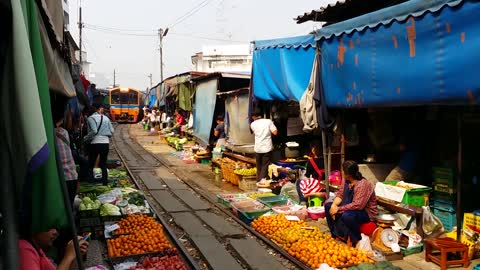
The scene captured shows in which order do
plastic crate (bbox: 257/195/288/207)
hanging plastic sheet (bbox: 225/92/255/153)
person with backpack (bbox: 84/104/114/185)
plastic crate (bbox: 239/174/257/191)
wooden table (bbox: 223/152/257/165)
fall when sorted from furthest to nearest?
1. hanging plastic sheet (bbox: 225/92/255/153)
2. wooden table (bbox: 223/152/257/165)
3. plastic crate (bbox: 239/174/257/191)
4. person with backpack (bbox: 84/104/114/185)
5. plastic crate (bbox: 257/195/288/207)

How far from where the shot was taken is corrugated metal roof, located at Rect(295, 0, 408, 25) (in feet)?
27.6

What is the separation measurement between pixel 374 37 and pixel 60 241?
519 centimetres

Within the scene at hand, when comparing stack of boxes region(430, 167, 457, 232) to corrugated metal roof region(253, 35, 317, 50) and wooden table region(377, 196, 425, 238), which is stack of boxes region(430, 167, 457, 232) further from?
corrugated metal roof region(253, 35, 317, 50)

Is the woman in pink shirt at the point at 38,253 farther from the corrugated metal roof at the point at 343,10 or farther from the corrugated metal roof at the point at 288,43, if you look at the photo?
the corrugated metal roof at the point at 343,10

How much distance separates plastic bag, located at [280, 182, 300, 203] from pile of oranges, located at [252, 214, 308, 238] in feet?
4.85

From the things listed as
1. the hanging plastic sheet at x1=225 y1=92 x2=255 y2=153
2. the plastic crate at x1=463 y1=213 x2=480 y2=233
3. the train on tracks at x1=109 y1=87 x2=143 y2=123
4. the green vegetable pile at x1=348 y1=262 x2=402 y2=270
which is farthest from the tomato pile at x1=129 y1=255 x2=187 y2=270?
the train on tracks at x1=109 y1=87 x2=143 y2=123

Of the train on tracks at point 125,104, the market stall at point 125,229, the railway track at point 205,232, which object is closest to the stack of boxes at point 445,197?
the railway track at point 205,232

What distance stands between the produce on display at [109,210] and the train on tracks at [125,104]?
1266 inches

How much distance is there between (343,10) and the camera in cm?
914

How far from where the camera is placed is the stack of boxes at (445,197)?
6473 millimetres

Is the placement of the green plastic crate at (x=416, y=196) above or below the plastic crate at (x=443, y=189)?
below

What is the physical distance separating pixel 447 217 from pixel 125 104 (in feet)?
118

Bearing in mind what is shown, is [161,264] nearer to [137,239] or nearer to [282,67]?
[137,239]

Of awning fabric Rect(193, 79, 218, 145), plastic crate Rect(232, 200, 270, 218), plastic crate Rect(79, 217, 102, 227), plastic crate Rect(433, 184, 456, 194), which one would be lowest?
plastic crate Rect(232, 200, 270, 218)
